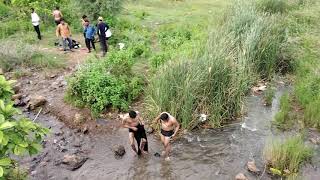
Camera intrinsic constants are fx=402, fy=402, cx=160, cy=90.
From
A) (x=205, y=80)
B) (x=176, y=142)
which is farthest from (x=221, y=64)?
(x=176, y=142)

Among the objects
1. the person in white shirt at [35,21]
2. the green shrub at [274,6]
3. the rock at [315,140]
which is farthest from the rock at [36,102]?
the green shrub at [274,6]

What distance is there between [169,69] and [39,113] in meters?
3.77

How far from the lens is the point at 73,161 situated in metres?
8.59

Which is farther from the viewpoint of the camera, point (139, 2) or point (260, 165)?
point (139, 2)

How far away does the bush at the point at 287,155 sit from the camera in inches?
310

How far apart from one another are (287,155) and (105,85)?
484 cm

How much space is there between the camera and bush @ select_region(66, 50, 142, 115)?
33.4 ft

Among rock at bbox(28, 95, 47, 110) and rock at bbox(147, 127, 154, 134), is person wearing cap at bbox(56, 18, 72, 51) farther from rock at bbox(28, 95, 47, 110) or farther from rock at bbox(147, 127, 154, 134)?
rock at bbox(147, 127, 154, 134)

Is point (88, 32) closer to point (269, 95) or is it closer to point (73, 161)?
point (73, 161)

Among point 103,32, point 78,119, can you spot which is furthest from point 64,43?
point 78,119

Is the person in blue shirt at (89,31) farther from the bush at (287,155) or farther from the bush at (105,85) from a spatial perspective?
the bush at (287,155)

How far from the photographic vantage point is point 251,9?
1293 cm

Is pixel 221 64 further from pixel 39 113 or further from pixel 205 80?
pixel 39 113

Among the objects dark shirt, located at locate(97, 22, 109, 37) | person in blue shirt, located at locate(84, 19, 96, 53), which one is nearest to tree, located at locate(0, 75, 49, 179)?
dark shirt, located at locate(97, 22, 109, 37)
